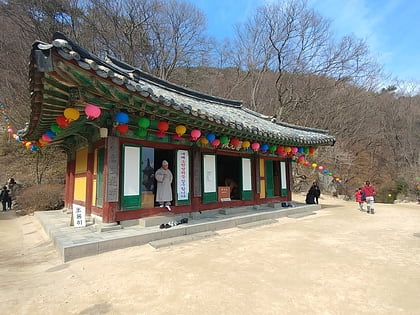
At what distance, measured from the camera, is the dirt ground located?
114 inches

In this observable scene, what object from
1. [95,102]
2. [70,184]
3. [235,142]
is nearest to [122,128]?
[95,102]

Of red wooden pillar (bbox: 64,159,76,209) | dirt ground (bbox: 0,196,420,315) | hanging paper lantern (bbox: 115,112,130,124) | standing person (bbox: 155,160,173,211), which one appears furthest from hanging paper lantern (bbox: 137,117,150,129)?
red wooden pillar (bbox: 64,159,76,209)

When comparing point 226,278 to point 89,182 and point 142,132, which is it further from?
point 89,182

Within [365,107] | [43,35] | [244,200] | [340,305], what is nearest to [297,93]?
[365,107]

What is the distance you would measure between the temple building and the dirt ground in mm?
1931

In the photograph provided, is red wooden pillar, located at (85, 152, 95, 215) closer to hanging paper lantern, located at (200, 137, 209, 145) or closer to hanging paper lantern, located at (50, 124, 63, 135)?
hanging paper lantern, located at (50, 124, 63, 135)

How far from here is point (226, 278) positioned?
366 centimetres

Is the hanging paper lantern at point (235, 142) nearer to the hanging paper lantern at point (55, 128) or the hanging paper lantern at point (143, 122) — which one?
the hanging paper lantern at point (143, 122)

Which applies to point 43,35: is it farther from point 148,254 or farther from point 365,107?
point 365,107

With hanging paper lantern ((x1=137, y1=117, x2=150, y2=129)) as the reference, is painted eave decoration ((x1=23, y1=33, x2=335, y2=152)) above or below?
above

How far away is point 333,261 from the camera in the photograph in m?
4.41

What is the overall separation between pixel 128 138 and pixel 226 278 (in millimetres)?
4395

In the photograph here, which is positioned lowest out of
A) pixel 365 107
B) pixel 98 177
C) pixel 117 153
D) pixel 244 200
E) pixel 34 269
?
pixel 34 269

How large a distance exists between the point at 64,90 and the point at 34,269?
3343 mm
